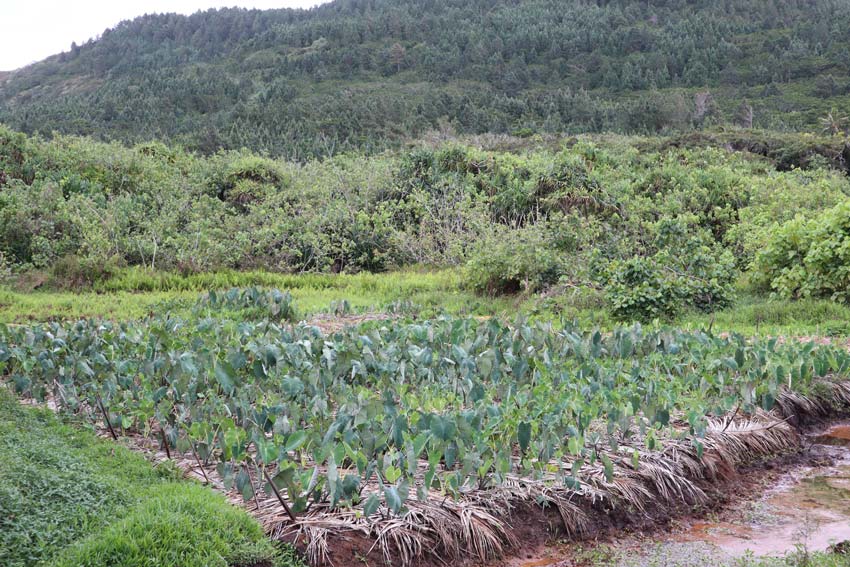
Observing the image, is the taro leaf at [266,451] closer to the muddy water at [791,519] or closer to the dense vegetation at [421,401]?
Answer: the dense vegetation at [421,401]

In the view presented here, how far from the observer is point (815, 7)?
→ 62375 millimetres

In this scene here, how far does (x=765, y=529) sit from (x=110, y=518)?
3877 mm

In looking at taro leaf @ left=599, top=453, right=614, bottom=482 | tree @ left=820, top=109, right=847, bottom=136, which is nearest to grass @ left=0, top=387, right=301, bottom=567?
taro leaf @ left=599, top=453, right=614, bottom=482

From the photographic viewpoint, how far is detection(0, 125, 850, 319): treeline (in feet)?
35.4

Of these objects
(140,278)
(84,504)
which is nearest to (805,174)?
(140,278)

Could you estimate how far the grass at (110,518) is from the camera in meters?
3.62

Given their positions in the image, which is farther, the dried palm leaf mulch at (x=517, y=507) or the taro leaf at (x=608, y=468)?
the taro leaf at (x=608, y=468)

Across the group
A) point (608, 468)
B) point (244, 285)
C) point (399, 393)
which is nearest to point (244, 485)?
point (399, 393)

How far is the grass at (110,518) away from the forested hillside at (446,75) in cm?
3036

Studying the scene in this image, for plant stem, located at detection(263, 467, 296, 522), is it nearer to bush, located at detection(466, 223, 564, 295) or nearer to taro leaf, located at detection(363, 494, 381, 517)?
taro leaf, located at detection(363, 494, 381, 517)

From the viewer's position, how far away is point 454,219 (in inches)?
677

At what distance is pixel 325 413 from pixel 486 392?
4.85 feet

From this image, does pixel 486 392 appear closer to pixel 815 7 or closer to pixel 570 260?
pixel 570 260

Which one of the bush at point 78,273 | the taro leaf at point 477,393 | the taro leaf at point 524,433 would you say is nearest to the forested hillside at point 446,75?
the bush at point 78,273
